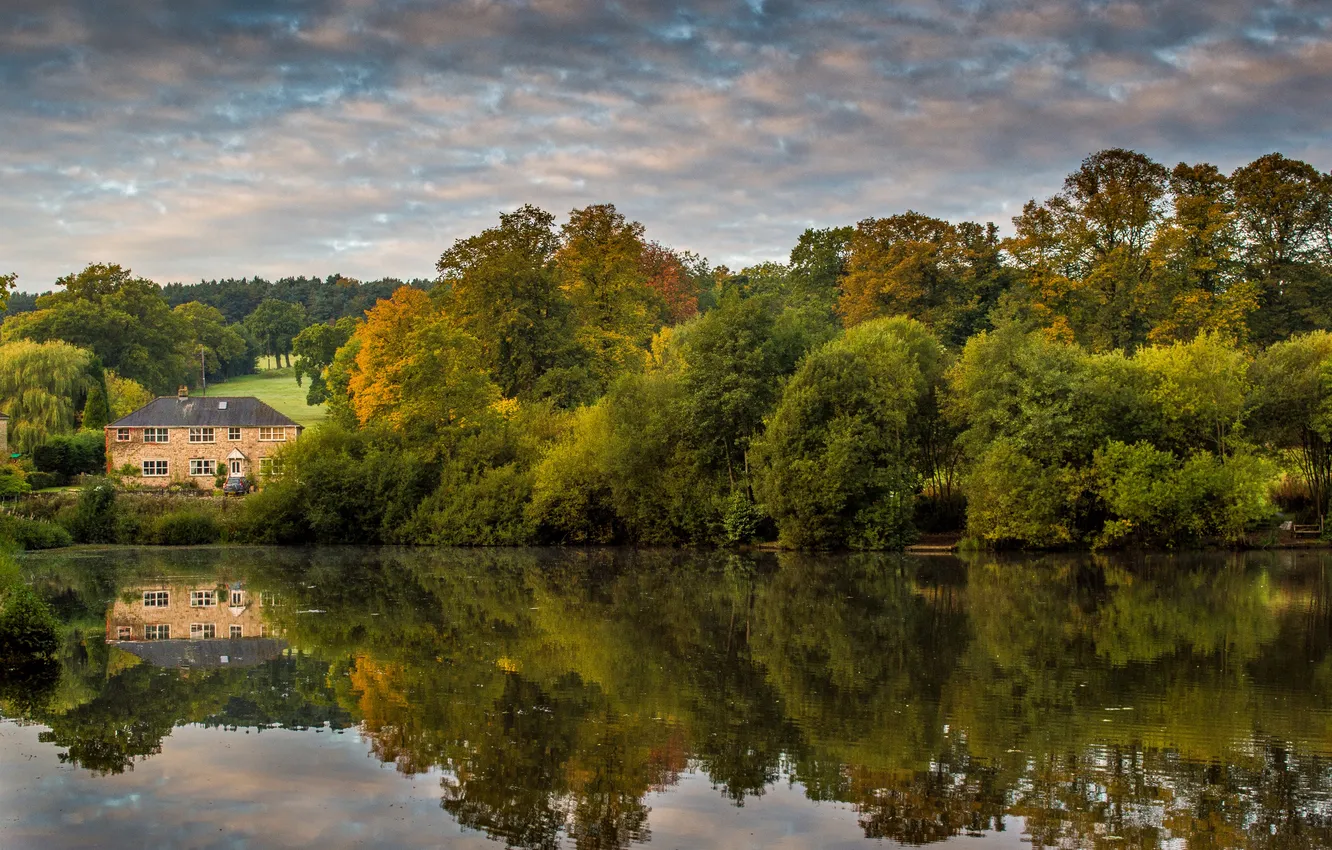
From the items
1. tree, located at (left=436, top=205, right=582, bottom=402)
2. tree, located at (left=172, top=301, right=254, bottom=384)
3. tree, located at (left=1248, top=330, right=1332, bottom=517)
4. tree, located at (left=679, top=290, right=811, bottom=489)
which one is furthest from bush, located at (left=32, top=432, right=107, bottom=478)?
tree, located at (left=1248, top=330, right=1332, bottom=517)

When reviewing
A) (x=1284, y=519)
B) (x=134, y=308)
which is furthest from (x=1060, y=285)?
(x=134, y=308)

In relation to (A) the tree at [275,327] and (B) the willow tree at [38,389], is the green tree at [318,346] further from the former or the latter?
(A) the tree at [275,327]

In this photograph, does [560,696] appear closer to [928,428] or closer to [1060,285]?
[928,428]

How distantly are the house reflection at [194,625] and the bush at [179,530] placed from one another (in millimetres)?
14799

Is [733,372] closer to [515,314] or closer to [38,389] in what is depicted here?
[515,314]

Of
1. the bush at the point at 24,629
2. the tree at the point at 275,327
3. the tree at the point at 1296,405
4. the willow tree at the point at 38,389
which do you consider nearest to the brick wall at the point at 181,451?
the willow tree at the point at 38,389

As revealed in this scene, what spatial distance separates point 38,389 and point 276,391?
47.2 m

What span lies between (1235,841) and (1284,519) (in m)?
35.6

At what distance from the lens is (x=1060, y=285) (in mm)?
52469

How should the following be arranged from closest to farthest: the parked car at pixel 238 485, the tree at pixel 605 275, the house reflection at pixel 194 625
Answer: the house reflection at pixel 194 625, the tree at pixel 605 275, the parked car at pixel 238 485

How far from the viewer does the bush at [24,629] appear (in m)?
21.9

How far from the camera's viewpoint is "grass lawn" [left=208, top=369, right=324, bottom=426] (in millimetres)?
105562

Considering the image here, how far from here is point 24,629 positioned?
21.9 m

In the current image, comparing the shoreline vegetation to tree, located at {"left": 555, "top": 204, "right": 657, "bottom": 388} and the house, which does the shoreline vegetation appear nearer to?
tree, located at {"left": 555, "top": 204, "right": 657, "bottom": 388}
